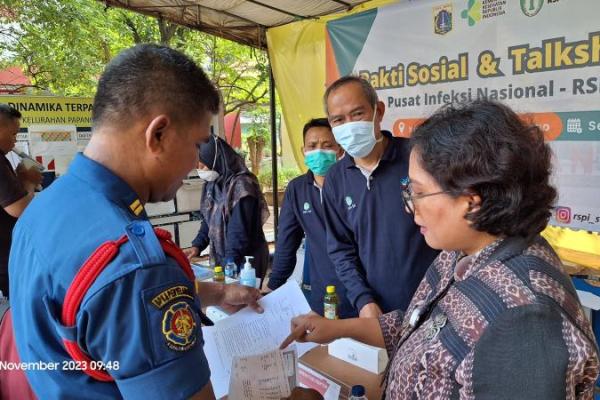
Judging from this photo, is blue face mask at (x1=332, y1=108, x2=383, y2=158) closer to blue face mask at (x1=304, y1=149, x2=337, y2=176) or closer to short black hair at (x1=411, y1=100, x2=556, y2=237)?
blue face mask at (x1=304, y1=149, x2=337, y2=176)

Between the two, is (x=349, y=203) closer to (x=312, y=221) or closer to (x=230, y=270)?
(x=312, y=221)

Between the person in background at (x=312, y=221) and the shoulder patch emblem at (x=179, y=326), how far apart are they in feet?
5.89

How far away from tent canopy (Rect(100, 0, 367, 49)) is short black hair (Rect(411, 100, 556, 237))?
3.26 metres

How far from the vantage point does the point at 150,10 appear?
398cm

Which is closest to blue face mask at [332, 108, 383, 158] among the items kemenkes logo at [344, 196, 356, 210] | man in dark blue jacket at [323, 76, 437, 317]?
man in dark blue jacket at [323, 76, 437, 317]

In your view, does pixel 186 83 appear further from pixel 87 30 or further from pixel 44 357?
pixel 87 30

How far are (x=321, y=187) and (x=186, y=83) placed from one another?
1.73m

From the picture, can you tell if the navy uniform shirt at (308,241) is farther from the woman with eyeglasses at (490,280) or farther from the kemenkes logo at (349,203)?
the woman with eyeglasses at (490,280)

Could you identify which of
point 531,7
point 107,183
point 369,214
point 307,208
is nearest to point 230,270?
point 307,208

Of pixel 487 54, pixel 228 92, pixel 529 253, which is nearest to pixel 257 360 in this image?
pixel 529 253

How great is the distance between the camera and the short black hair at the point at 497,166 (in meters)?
0.94

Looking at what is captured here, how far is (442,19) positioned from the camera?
3.23 metres

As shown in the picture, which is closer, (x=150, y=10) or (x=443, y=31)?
(x=443, y=31)

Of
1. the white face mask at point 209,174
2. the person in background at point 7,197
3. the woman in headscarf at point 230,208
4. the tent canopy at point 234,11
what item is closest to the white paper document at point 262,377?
the woman in headscarf at point 230,208
